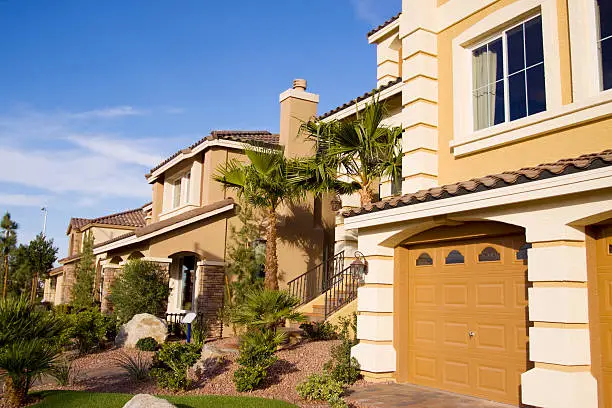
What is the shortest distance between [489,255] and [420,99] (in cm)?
341

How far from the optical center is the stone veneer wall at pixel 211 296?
18.3m

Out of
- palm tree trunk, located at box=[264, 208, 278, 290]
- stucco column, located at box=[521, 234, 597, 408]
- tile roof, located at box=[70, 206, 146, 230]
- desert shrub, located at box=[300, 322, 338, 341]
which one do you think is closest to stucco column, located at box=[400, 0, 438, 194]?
stucco column, located at box=[521, 234, 597, 408]

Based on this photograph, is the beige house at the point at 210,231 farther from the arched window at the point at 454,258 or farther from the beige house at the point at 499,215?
the arched window at the point at 454,258

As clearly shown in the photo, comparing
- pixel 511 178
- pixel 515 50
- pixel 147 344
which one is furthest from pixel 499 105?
pixel 147 344

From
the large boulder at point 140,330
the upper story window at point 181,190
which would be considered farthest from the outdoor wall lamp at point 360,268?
the upper story window at point 181,190

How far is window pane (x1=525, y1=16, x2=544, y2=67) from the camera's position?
9.39 meters

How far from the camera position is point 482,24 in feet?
33.4

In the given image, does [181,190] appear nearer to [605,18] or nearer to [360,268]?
[360,268]

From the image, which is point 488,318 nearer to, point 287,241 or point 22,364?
point 22,364

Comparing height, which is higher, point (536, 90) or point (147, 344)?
point (536, 90)

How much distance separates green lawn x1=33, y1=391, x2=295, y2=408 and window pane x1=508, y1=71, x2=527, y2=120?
582cm

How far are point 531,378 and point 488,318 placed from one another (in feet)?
4.61

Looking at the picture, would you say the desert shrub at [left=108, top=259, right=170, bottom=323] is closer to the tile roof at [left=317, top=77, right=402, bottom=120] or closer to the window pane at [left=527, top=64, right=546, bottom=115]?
the tile roof at [left=317, top=77, right=402, bottom=120]

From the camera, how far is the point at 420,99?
10.8 m
